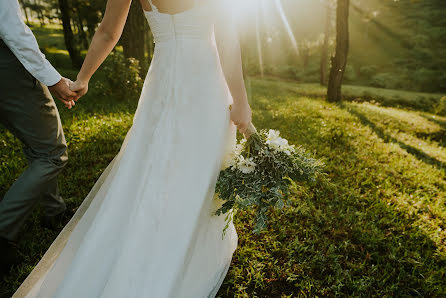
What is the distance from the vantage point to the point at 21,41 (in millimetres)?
1910

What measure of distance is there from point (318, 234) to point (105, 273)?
2.33 meters

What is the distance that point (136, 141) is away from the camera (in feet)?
6.39

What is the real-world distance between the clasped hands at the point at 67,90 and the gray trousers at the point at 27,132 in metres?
0.09

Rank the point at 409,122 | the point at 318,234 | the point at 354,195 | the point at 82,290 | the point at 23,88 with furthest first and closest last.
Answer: the point at 409,122, the point at 354,195, the point at 318,234, the point at 23,88, the point at 82,290

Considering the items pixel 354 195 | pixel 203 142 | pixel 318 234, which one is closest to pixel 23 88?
pixel 203 142

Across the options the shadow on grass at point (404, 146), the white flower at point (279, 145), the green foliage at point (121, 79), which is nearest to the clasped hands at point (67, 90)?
the white flower at point (279, 145)

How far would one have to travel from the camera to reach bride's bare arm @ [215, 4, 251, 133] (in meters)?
1.80

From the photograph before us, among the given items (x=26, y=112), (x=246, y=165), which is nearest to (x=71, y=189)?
(x=26, y=112)

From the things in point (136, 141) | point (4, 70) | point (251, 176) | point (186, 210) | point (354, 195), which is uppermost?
point (4, 70)

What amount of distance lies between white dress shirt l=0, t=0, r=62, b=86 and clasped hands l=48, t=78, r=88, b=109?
10cm

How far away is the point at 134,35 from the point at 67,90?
25.4 ft

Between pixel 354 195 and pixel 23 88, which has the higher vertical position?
pixel 23 88

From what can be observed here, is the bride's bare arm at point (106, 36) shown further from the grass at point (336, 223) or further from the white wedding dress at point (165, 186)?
the grass at point (336, 223)

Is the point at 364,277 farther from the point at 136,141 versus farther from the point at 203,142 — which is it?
the point at 136,141
